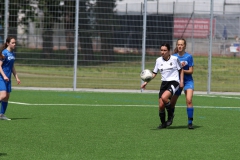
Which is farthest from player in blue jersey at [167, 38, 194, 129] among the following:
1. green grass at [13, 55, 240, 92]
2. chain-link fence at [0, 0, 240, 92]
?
green grass at [13, 55, 240, 92]

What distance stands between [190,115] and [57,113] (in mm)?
3997

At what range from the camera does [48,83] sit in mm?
24547

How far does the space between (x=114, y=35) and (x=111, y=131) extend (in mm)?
12298

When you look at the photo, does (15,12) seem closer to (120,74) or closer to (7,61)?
(120,74)

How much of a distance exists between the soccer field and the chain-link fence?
454 cm

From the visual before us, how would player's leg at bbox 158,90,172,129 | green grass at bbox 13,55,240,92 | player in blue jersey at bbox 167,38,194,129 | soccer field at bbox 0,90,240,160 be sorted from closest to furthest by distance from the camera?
soccer field at bbox 0,90,240,160
player's leg at bbox 158,90,172,129
player in blue jersey at bbox 167,38,194,129
green grass at bbox 13,55,240,92

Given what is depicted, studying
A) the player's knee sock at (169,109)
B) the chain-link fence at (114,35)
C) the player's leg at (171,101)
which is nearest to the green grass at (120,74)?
the chain-link fence at (114,35)

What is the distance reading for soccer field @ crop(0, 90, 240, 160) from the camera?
31.3 feet

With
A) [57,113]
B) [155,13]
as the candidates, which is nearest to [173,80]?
[57,113]

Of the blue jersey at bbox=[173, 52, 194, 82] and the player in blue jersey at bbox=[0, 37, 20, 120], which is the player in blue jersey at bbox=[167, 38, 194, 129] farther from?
the player in blue jersey at bbox=[0, 37, 20, 120]

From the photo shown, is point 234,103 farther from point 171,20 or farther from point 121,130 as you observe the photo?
point 121,130

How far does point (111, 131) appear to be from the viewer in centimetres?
1210

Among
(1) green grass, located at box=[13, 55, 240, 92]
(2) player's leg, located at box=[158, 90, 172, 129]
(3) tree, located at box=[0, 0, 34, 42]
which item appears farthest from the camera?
(1) green grass, located at box=[13, 55, 240, 92]

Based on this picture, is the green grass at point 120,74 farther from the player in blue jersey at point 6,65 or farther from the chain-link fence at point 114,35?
the player in blue jersey at point 6,65
